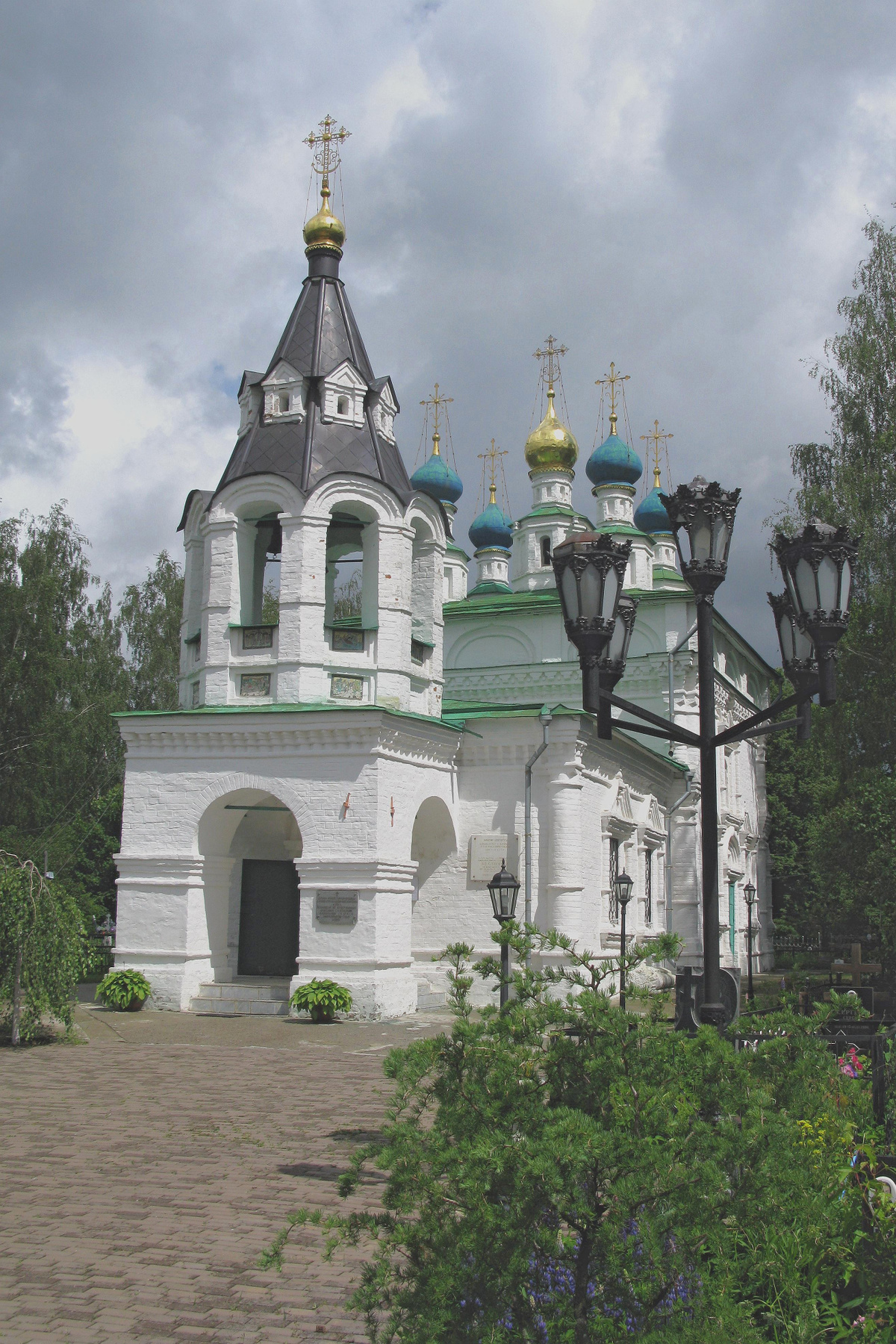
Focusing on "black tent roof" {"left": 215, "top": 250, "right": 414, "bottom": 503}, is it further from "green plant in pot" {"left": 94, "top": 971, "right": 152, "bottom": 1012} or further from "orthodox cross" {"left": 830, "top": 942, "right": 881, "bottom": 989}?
"orthodox cross" {"left": 830, "top": 942, "right": 881, "bottom": 989}

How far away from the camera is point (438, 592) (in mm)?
17188

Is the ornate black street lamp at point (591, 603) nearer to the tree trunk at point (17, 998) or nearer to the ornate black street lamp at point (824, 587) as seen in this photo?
the ornate black street lamp at point (824, 587)

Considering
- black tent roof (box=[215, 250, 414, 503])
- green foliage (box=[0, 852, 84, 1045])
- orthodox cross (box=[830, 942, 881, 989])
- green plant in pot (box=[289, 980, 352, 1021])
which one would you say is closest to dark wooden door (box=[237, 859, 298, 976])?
green plant in pot (box=[289, 980, 352, 1021])

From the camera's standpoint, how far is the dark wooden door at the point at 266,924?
53.0 feet

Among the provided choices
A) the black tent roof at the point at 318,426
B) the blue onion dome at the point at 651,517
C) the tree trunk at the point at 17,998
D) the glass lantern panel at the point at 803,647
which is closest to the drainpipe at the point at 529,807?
the black tent roof at the point at 318,426

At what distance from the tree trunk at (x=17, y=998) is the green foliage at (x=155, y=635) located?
17860 millimetres

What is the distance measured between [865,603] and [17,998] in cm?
1437

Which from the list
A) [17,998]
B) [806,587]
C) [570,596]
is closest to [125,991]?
[17,998]

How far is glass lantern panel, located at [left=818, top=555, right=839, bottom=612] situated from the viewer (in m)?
6.70

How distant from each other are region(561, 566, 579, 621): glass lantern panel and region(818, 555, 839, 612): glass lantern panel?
4.59ft

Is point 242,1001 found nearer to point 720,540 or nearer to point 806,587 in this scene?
point 720,540

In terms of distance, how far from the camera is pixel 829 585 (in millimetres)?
6699

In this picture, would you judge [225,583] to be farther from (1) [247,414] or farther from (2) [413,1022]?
(2) [413,1022]

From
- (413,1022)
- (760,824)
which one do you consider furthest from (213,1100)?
(760,824)
